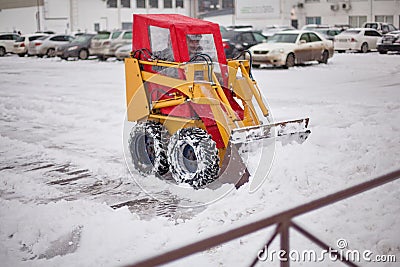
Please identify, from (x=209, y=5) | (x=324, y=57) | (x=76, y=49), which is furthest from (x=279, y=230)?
(x=209, y=5)

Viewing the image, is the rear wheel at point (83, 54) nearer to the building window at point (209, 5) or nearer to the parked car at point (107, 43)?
the parked car at point (107, 43)

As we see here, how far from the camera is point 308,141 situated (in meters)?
8.16

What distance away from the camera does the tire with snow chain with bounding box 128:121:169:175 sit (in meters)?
7.40

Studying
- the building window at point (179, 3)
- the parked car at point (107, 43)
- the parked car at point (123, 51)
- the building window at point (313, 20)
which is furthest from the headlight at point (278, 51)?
the building window at point (179, 3)

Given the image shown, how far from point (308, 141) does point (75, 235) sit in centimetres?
384

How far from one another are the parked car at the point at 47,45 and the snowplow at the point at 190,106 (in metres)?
24.4

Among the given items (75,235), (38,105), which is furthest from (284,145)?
(38,105)

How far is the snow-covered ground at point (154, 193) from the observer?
16.4 feet

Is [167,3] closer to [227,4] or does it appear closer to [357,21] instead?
[227,4]

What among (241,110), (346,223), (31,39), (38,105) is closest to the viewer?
(346,223)

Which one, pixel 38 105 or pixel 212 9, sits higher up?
pixel 212 9

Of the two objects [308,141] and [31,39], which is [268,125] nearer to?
[308,141]

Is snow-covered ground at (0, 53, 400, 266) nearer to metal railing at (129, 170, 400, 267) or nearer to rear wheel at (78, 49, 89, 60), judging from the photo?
metal railing at (129, 170, 400, 267)

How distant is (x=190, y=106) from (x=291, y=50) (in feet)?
49.5
